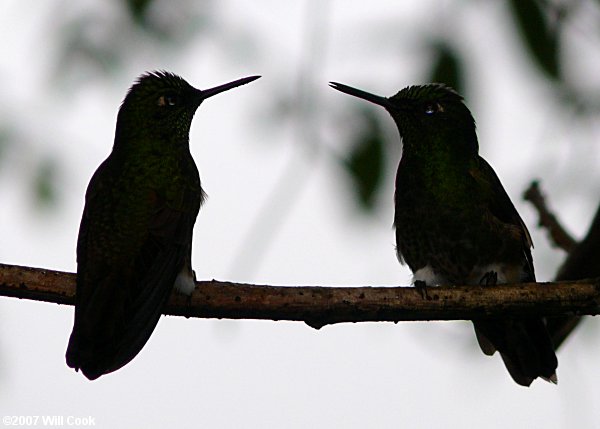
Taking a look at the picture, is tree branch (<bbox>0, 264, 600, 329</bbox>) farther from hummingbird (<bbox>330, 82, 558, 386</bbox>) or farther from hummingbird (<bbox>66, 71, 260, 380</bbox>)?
hummingbird (<bbox>330, 82, 558, 386</bbox>)

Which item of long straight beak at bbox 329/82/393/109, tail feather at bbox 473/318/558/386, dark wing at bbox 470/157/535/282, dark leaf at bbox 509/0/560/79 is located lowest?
tail feather at bbox 473/318/558/386

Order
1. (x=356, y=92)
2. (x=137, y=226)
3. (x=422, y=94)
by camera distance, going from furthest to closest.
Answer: (x=422, y=94)
(x=137, y=226)
(x=356, y=92)

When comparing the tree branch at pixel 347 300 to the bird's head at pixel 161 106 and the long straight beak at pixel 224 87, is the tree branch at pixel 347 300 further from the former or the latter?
the bird's head at pixel 161 106

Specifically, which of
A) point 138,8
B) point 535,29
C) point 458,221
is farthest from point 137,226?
point 535,29

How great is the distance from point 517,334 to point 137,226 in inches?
91.1

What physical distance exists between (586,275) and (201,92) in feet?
8.25

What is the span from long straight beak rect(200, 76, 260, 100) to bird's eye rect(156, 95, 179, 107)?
0.17 meters

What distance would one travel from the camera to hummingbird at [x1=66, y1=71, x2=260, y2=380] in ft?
13.3

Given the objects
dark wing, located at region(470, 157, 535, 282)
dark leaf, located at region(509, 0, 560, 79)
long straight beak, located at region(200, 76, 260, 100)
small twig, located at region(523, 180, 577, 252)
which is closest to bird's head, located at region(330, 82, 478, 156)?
dark wing, located at region(470, 157, 535, 282)

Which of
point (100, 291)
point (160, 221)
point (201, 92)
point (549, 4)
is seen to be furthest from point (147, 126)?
point (549, 4)

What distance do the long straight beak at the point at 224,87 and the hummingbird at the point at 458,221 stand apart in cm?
92

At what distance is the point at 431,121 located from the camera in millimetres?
5816

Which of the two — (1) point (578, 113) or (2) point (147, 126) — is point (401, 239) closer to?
(2) point (147, 126)

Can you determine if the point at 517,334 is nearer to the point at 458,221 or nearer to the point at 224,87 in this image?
the point at 458,221
